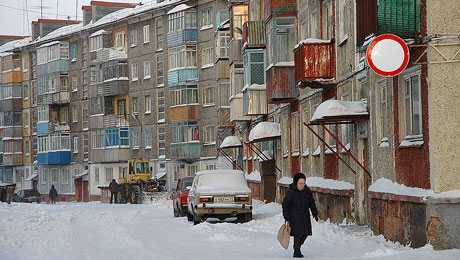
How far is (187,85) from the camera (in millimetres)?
58281

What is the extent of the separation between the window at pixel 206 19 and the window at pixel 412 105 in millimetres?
40915

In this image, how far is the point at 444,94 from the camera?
1495 centimetres

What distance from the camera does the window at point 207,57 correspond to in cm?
5738

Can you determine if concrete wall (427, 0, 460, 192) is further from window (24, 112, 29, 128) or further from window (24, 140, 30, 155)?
window (24, 140, 30, 155)

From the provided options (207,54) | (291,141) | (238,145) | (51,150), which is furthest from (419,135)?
(51,150)

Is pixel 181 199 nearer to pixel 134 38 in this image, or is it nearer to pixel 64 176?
pixel 134 38

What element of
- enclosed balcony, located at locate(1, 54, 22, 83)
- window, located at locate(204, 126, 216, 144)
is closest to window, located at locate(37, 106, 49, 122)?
enclosed balcony, located at locate(1, 54, 22, 83)

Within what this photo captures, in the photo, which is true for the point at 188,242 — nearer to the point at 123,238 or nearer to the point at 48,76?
the point at 123,238

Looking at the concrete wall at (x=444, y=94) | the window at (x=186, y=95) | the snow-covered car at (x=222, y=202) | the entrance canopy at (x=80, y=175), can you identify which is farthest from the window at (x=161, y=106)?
the concrete wall at (x=444, y=94)

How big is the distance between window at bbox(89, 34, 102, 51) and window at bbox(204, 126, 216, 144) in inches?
553

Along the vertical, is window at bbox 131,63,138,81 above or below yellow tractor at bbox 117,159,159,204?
above

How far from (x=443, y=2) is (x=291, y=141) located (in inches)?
676

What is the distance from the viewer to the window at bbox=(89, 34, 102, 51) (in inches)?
2628

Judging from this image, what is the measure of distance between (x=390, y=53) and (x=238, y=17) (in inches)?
1138
